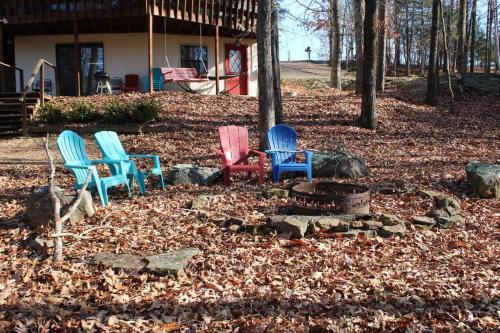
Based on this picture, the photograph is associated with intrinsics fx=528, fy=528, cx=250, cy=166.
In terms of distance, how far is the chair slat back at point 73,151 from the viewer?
6.21 m

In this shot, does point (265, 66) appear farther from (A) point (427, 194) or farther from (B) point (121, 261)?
(B) point (121, 261)

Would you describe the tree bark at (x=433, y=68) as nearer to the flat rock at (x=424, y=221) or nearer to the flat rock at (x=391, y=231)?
the flat rock at (x=424, y=221)

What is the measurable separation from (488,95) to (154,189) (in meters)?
16.8

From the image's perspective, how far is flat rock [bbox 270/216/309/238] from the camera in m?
5.29

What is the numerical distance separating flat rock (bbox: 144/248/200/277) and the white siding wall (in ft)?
43.8

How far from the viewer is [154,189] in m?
7.40

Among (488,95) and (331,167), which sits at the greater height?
(488,95)

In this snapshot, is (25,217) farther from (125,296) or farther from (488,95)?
(488,95)

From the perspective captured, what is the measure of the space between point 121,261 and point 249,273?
1095 mm

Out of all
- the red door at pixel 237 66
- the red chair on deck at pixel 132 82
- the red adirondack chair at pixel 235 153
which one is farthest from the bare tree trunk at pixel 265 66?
the red door at pixel 237 66

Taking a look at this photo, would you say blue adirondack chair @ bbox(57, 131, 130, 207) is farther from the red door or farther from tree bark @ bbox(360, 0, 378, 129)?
the red door

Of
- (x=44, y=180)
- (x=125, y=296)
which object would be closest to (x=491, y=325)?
(x=125, y=296)

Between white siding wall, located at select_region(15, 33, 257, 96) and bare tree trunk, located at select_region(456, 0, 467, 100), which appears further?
bare tree trunk, located at select_region(456, 0, 467, 100)

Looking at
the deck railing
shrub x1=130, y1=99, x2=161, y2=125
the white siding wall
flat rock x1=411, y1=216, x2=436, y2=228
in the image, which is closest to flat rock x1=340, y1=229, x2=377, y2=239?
flat rock x1=411, y1=216, x2=436, y2=228
